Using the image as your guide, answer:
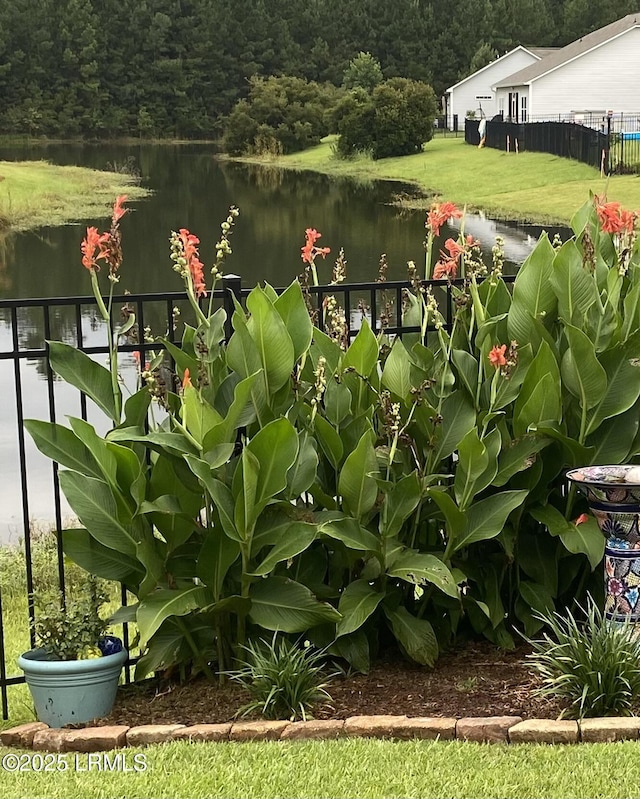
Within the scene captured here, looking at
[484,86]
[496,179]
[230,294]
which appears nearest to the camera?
[230,294]

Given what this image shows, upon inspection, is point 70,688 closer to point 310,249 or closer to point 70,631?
point 70,631

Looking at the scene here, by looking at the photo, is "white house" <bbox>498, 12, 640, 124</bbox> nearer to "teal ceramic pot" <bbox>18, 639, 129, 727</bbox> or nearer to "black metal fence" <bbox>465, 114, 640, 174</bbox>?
"black metal fence" <bbox>465, 114, 640, 174</bbox>

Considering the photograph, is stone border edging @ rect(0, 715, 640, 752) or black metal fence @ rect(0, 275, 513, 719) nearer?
stone border edging @ rect(0, 715, 640, 752)

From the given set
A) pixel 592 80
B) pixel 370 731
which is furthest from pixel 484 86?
pixel 370 731

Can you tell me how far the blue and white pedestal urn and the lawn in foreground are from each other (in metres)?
0.65

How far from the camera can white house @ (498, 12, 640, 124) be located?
49.9m

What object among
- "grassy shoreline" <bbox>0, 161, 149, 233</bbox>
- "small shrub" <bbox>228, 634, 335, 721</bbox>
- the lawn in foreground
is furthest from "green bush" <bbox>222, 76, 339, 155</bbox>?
the lawn in foreground

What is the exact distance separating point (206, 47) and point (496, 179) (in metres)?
37.5

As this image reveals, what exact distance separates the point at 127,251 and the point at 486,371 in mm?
35180

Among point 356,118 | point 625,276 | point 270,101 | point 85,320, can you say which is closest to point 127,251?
point 85,320

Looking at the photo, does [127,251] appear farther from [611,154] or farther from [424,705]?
[424,705]

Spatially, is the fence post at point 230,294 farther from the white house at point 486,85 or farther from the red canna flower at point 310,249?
the white house at point 486,85

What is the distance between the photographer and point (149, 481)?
13.0 ft

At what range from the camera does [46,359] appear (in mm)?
4199
